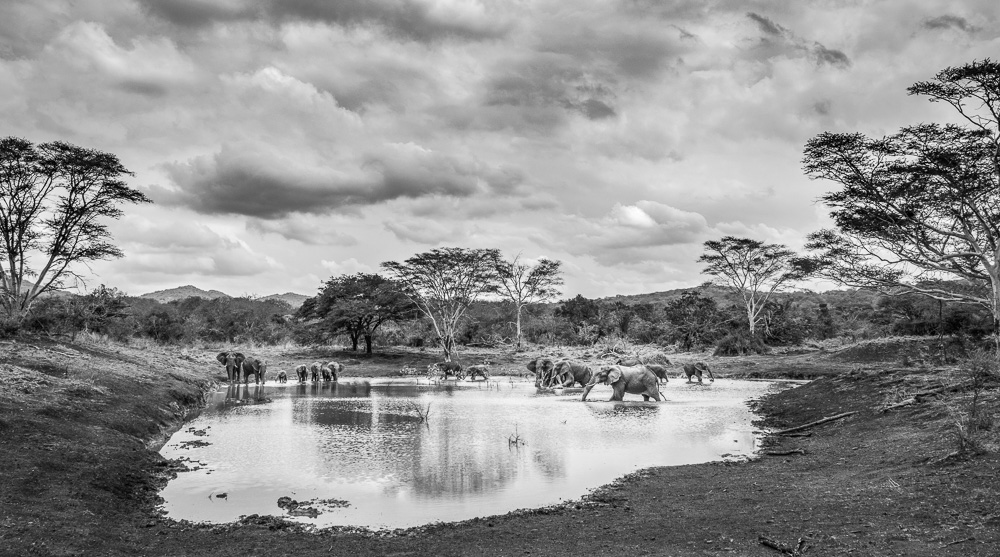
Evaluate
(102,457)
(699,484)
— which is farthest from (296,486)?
(699,484)

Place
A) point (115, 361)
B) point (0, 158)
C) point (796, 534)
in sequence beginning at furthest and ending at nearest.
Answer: point (0, 158)
point (115, 361)
point (796, 534)

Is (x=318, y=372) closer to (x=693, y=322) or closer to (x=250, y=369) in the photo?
(x=250, y=369)

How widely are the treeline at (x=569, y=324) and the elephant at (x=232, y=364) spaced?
7207 millimetres

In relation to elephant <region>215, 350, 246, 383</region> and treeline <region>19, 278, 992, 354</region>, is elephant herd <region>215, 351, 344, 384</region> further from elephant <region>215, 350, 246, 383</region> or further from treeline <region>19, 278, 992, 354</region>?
treeline <region>19, 278, 992, 354</region>

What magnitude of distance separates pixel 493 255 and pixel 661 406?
3102 centimetres

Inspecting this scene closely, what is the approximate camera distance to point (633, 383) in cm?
2364

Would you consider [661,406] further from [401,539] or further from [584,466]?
[401,539]

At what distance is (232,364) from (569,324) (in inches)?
1628

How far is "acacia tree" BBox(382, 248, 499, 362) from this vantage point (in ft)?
161

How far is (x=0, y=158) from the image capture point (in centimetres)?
2722

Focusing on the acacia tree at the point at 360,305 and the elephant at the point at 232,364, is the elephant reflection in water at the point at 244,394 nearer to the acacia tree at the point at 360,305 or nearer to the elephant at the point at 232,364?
the elephant at the point at 232,364

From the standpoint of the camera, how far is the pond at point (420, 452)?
9.17 metres

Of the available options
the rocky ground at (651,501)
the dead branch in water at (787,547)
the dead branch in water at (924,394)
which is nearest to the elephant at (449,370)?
the rocky ground at (651,501)

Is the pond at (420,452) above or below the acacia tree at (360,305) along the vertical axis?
below
